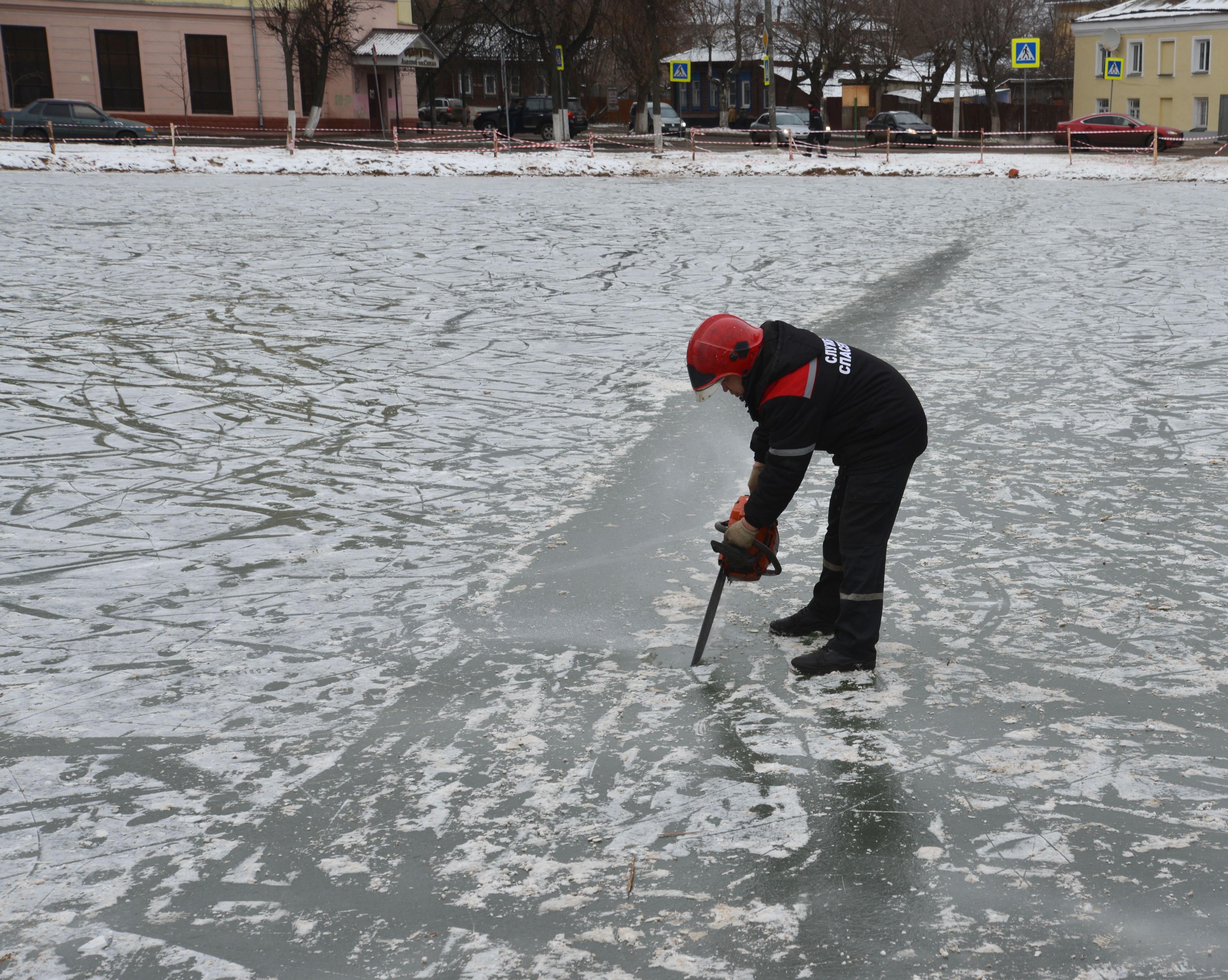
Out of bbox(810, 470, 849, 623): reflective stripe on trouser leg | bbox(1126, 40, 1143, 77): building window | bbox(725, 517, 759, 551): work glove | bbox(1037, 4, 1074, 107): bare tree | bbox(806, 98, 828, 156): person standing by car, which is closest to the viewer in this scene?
bbox(725, 517, 759, 551): work glove

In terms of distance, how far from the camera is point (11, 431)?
746cm

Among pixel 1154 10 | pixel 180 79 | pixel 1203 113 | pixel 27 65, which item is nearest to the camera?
pixel 27 65

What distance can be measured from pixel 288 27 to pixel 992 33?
33.2m

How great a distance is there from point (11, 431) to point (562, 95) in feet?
105

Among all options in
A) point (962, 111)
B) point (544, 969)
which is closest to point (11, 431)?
point (544, 969)

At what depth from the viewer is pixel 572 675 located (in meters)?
4.37

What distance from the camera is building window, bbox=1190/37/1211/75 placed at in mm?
47562

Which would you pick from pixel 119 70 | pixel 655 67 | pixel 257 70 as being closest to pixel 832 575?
pixel 655 67

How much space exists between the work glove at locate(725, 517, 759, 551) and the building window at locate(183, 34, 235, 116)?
41.0 meters

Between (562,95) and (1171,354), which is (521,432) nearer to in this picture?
(1171,354)

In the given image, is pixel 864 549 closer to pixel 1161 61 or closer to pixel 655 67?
pixel 655 67

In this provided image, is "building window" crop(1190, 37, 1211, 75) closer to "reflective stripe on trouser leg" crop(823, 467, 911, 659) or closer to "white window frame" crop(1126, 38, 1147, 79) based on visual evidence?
"white window frame" crop(1126, 38, 1147, 79)

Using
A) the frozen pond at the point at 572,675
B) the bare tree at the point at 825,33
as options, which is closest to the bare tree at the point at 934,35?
the bare tree at the point at 825,33

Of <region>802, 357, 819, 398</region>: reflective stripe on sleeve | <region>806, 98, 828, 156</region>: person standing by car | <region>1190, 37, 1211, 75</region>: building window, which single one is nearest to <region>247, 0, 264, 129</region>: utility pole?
<region>806, 98, 828, 156</region>: person standing by car
